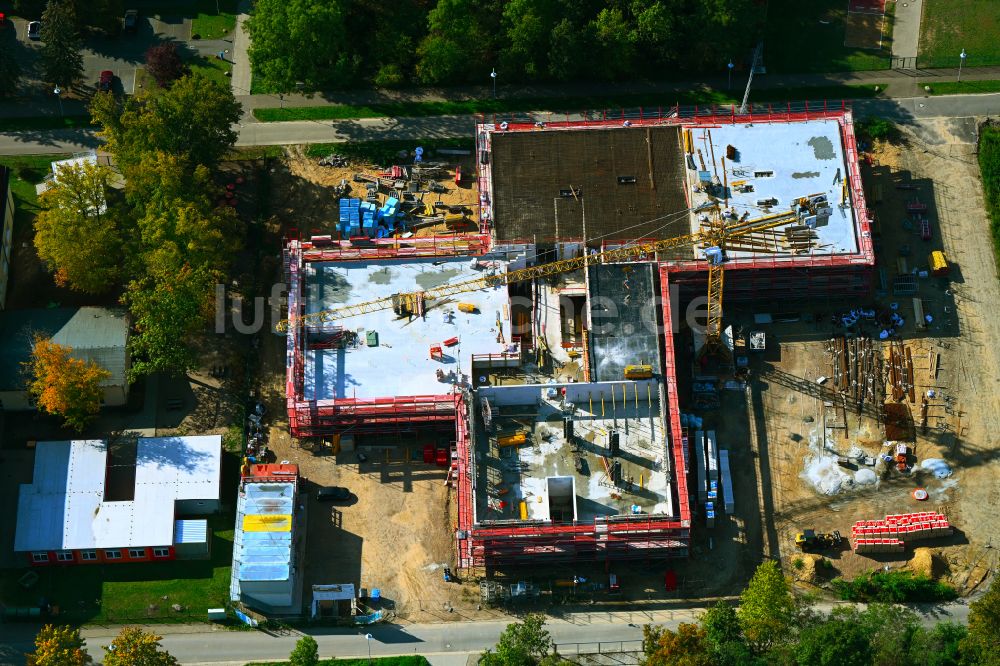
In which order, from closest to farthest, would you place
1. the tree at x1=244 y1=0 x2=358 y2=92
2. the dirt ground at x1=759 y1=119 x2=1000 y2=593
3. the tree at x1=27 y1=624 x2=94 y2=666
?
the tree at x1=27 y1=624 x2=94 y2=666 < the dirt ground at x1=759 y1=119 x2=1000 y2=593 < the tree at x1=244 y1=0 x2=358 y2=92

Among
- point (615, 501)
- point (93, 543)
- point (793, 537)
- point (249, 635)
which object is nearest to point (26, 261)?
point (93, 543)

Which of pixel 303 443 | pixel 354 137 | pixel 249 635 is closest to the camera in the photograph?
pixel 249 635

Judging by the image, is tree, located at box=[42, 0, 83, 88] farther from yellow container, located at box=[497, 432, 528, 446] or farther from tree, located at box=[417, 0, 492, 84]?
yellow container, located at box=[497, 432, 528, 446]

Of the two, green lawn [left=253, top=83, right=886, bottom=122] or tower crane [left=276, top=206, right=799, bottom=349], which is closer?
tower crane [left=276, top=206, right=799, bottom=349]

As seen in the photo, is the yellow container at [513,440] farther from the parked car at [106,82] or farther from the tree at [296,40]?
the parked car at [106,82]

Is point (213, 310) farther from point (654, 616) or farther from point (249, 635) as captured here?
point (654, 616)

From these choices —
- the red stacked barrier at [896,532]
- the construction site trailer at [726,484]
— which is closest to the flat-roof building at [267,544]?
the construction site trailer at [726,484]

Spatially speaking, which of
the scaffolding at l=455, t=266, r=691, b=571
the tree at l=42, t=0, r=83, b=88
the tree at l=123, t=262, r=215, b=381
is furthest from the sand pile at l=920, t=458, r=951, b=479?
the tree at l=42, t=0, r=83, b=88
